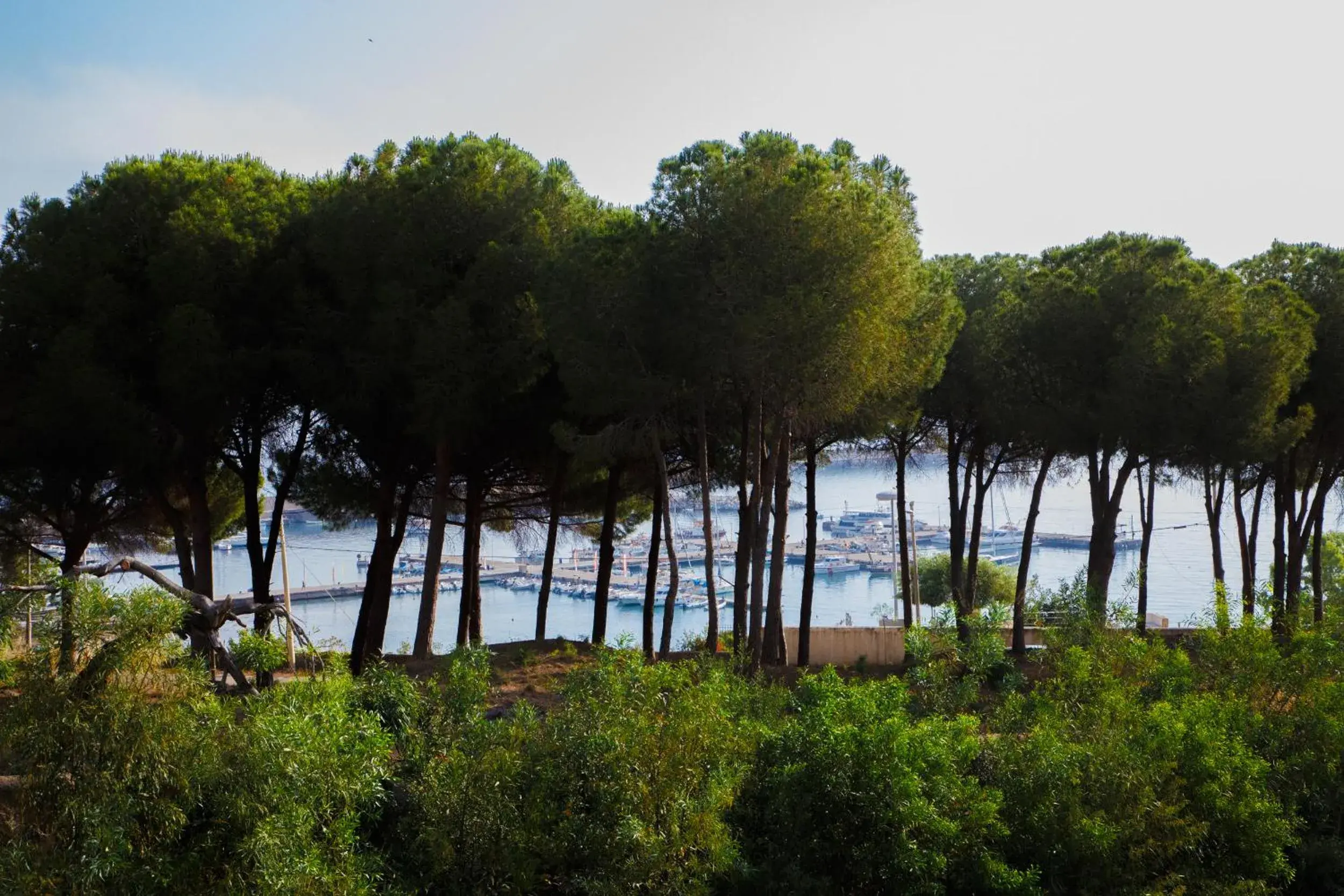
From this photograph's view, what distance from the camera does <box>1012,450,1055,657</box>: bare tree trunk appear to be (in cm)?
1731

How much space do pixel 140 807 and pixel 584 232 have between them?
9.62m

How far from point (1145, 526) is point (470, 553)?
34.8ft

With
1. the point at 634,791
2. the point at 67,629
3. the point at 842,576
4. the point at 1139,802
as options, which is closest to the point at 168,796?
the point at 67,629

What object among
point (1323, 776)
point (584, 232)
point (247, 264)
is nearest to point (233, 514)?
point (247, 264)

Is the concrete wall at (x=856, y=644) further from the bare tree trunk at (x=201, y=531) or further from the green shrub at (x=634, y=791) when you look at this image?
the green shrub at (x=634, y=791)

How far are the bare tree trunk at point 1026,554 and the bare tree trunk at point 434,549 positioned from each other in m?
8.31

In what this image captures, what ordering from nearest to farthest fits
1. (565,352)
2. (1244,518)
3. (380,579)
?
(565,352) → (380,579) → (1244,518)

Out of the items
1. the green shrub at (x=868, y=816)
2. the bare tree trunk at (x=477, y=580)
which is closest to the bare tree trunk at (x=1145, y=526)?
the bare tree trunk at (x=477, y=580)

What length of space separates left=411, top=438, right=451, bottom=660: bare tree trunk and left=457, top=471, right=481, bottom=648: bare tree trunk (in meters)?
0.54

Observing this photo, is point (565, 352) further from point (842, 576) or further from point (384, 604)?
point (842, 576)

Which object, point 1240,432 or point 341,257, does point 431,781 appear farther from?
point 1240,432

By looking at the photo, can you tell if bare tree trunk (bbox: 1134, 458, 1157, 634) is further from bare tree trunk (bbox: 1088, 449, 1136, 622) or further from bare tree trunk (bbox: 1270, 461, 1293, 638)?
bare tree trunk (bbox: 1270, 461, 1293, 638)

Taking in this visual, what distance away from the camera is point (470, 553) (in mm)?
17703

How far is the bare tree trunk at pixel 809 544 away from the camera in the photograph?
17906 mm
